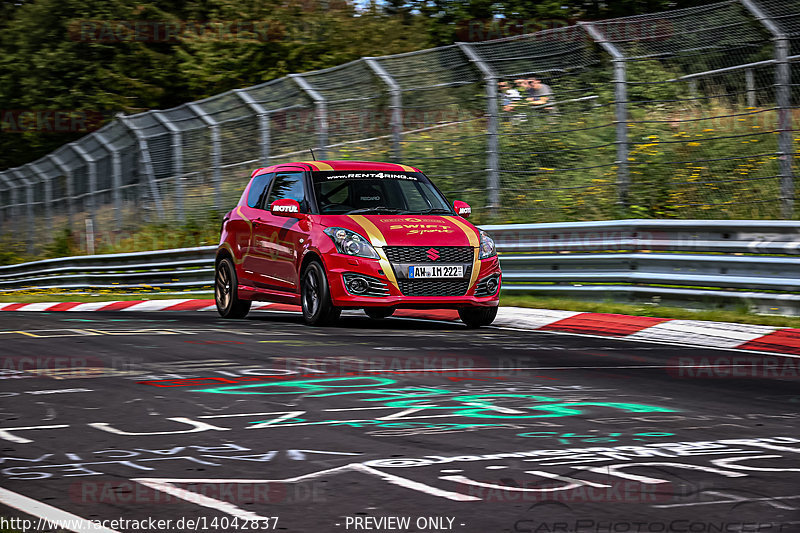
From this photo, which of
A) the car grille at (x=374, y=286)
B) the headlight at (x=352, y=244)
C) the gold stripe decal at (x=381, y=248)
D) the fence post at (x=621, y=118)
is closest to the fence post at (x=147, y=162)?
the fence post at (x=621, y=118)

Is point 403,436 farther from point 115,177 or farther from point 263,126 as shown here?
point 115,177

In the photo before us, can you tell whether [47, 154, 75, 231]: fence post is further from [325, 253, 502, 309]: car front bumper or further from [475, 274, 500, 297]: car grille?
[475, 274, 500, 297]: car grille

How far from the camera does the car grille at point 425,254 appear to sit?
469 inches

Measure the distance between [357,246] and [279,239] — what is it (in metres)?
1.46

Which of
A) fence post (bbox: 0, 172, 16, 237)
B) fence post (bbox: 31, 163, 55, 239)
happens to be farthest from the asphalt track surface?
fence post (bbox: 0, 172, 16, 237)

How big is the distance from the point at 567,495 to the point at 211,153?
18.0 m

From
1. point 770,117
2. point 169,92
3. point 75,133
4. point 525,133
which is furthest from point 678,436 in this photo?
point 75,133

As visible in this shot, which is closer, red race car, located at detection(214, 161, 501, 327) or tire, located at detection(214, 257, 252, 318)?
red race car, located at detection(214, 161, 501, 327)

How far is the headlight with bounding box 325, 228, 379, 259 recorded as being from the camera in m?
11.9

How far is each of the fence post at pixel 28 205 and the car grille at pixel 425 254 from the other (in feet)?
70.3

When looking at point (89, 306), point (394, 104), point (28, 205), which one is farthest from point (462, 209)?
point (28, 205)

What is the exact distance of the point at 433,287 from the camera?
12.0 m

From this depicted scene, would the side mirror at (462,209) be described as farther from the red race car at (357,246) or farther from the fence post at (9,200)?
the fence post at (9,200)

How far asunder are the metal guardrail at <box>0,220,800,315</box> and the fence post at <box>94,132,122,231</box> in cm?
1175
